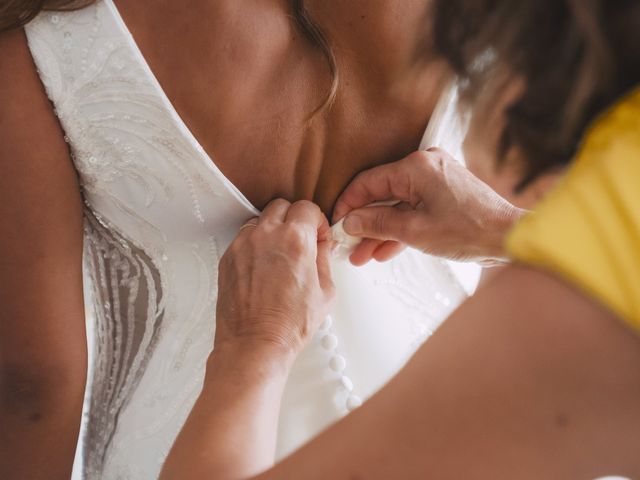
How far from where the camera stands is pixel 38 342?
1.04 meters

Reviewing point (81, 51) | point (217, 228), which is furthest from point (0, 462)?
point (81, 51)

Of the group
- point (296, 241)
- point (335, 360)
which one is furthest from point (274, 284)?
point (335, 360)

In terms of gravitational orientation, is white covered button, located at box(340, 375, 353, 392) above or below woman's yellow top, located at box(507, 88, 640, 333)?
above

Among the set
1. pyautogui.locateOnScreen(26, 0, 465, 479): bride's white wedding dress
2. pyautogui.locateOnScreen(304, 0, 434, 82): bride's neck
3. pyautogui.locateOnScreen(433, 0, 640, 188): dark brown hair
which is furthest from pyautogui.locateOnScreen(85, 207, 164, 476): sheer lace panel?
pyautogui.locateOnScreen(433, 0, 640, 188): dark brown hair

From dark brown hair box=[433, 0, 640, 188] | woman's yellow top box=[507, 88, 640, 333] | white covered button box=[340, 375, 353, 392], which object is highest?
white covered button box=[340, 375, 353, 392]

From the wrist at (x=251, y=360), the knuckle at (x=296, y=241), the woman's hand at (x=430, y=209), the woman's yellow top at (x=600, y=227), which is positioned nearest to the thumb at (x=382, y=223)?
the woman's hand at (x=430, y=209)

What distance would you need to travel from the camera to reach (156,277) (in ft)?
3.59

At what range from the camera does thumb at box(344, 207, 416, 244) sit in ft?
3.48

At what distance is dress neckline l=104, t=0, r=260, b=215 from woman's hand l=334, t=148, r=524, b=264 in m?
0.15

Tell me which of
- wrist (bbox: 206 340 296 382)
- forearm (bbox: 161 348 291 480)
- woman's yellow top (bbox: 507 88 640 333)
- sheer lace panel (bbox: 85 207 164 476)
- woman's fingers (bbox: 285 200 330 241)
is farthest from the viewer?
sheer lace panel (bbox: 85 207 164 476)

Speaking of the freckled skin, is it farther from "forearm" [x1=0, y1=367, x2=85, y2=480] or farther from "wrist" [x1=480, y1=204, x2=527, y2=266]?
"forearm" [x1=0, y1=367, x2=85, y2=480]

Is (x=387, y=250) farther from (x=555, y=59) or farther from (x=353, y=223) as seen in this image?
(x=555, y=59)

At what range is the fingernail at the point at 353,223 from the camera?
1058 millimetres

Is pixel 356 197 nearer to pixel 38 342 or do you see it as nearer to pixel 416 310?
pixel 416 310
